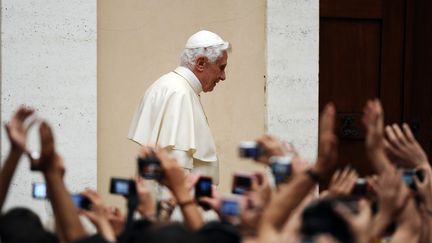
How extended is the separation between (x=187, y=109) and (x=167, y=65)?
92 cm

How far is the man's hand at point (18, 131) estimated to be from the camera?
4.47m

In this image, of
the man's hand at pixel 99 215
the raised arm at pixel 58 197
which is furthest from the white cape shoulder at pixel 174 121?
the raised arm at pixel 58 197

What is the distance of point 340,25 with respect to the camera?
852cm

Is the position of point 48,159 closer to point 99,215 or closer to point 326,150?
point 99,215

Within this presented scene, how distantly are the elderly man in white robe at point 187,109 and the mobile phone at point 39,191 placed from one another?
6.92 feet

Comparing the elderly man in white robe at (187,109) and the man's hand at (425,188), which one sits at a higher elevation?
the elderly man in white robe at (187,109)

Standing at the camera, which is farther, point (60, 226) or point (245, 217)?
point (60, 226)

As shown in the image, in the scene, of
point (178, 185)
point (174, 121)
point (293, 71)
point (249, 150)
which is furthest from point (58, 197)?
point (293, 71)

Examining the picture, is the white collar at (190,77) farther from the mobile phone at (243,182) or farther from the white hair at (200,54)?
the mobile phone at (243,182)

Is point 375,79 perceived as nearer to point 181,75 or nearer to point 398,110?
point 398,110

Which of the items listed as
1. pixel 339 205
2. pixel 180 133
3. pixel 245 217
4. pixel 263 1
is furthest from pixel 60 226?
pixel 263 1

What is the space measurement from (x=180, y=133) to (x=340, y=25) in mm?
2088

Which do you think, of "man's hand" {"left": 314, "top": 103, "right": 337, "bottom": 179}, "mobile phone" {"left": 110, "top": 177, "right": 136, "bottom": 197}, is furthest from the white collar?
"man's hand" {"left": 314, "top": 103, "right": 337, "bottom": 179}

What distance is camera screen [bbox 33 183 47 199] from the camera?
477 centimetres
